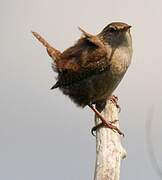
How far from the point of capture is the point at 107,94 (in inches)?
274

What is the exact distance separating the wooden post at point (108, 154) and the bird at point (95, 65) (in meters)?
1.13

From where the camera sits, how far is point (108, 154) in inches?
192

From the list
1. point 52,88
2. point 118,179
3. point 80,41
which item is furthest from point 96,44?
point 118,179

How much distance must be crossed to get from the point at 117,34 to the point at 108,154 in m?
2.21

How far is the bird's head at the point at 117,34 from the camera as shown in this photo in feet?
22.0

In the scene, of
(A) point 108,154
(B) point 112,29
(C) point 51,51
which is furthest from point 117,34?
(A) point 108,154

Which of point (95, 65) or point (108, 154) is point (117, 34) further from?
point (108, 154)

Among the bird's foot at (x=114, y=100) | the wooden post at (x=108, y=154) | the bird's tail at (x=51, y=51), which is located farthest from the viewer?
the bird's tail at (x=51, y=51)

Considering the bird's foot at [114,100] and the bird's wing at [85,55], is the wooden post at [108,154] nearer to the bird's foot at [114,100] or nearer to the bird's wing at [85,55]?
the bird's foot at [114,100]

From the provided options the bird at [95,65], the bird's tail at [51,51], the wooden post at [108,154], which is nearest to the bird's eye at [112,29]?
the bird at [95,65]

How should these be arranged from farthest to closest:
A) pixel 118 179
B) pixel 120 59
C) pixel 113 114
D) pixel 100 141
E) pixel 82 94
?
pixel 82 94 < pixel 120 59 < pixel 113 114 < pixel 100 141 < pixel 118 179

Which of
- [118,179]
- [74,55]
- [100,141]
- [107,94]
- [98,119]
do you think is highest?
[74,55]

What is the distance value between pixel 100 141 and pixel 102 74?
1884 mm

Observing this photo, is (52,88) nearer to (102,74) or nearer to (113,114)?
(102,74)
